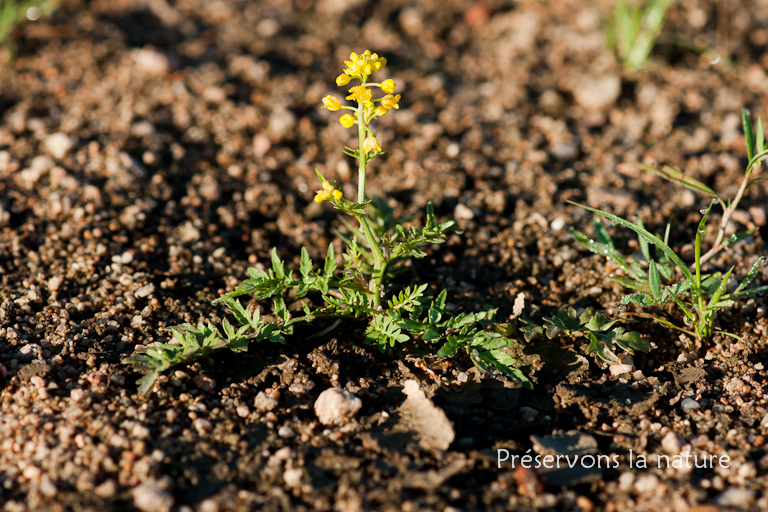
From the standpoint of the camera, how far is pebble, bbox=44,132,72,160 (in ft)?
11.3

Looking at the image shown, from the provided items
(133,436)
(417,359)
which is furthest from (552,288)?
(133,436)

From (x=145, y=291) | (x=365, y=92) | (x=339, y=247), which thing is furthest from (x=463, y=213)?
(x=145, y=291)

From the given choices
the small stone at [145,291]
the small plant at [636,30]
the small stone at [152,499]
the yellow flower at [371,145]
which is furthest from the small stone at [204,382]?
the small plant at [636,30]

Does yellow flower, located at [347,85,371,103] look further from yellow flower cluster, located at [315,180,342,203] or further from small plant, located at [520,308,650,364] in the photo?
small plant, located at [520,308,650,364]

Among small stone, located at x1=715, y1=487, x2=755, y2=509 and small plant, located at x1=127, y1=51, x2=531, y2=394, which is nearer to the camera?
small stone, located at x1=715, y1=487, x2=755, y2=509

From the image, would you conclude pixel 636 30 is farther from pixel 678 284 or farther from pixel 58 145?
pixel 58 145

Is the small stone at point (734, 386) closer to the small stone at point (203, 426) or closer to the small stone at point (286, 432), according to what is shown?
the small stone at point (286, 432)

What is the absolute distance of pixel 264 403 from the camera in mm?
2299

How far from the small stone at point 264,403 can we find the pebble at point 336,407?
0.17m

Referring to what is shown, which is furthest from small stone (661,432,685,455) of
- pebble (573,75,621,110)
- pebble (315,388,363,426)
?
pebble (573,75,621,110)

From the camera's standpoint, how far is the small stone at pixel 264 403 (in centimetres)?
229

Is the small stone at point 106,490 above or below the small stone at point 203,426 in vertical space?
below

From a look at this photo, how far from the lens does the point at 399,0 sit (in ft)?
15.8

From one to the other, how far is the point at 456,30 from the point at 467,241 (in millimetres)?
2197
